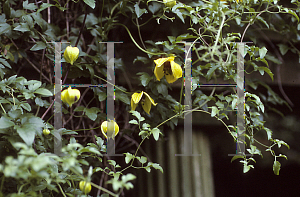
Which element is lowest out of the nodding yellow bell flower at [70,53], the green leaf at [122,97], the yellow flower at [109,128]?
the yellow flower at [109,128]

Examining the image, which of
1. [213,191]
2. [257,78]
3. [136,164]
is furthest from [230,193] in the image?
[257,78]

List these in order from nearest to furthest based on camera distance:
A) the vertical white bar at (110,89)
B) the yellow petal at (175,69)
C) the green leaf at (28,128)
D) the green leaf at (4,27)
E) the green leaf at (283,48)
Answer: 1. the green leaf at (28,128)
2. the yellow petal at (175,69)
3. the green leaf at (4,27)
4. the vertical white bar at (110,89)
5. the green leaf at (283,48)

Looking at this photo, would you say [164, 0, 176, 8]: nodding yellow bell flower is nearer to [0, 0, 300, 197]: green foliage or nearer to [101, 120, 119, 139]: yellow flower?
Answer: [0, 0, 300, 197]: green foliage

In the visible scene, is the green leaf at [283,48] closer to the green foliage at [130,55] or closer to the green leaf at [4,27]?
the green foliage at [130,55]

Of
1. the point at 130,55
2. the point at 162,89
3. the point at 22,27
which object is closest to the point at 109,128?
the point at 162,89

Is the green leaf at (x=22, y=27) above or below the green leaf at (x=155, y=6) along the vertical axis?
below

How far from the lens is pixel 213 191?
1.17 meters

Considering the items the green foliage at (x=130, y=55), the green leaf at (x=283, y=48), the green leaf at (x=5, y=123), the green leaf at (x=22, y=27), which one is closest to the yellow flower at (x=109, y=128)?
the green foliage at (x=130, y=55)

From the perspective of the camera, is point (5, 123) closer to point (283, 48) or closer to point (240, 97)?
point (240, 97)

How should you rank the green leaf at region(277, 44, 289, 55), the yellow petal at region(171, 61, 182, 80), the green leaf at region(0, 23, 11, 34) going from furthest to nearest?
1. the green leaf at region(277, 44, 289, 55)
2. the green leaf at region(0, 23, 11, 34)
3. the yellow petal at region(171, 61, 182, 80)

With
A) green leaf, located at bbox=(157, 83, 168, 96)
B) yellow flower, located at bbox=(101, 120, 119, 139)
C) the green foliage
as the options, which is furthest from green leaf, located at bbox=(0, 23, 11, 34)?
green leaf, located at bbox=(157, 83, 168, 96)

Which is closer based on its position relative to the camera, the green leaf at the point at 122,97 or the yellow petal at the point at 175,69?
the yellow petal at the point at 175,69

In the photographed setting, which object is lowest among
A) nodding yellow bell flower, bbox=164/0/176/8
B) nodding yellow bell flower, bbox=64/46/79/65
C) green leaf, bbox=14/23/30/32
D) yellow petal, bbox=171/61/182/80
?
yellow petal, bbox=171/61/182/80

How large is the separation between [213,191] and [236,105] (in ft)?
1.64
